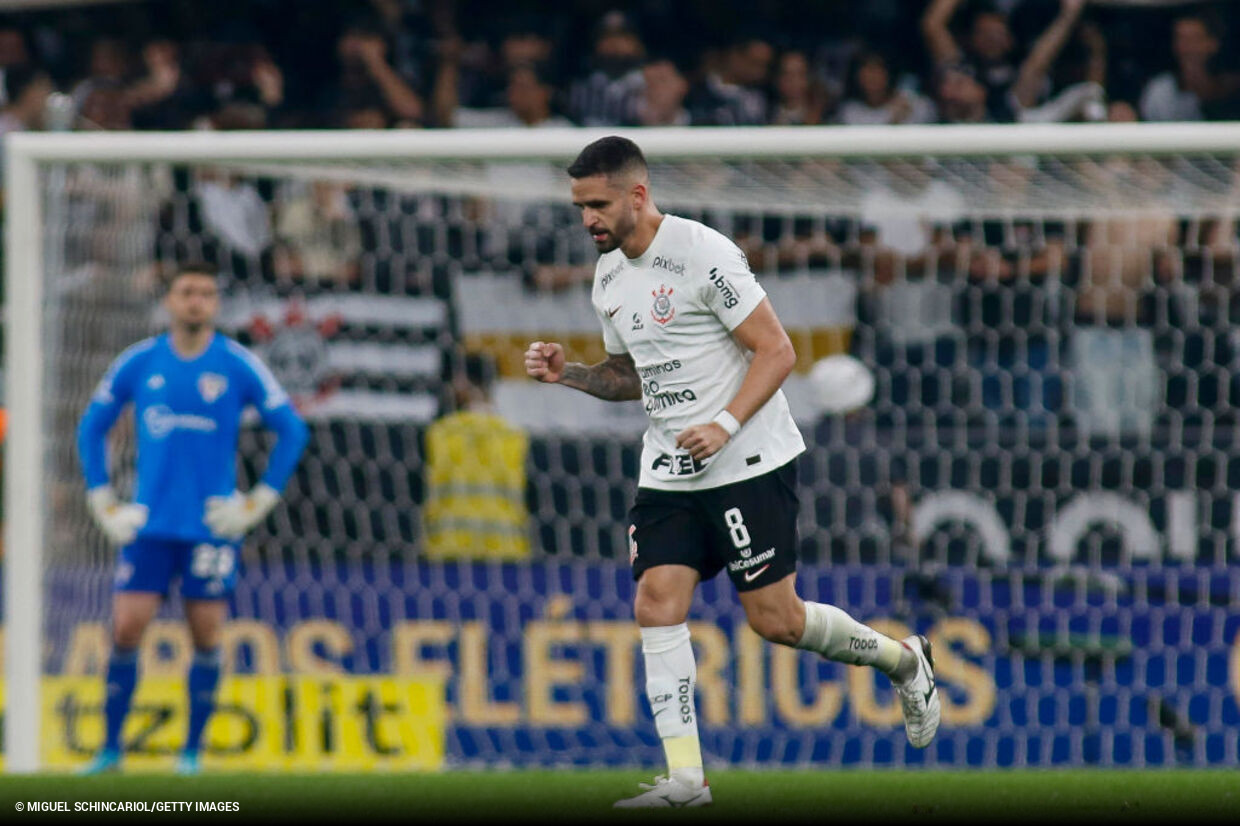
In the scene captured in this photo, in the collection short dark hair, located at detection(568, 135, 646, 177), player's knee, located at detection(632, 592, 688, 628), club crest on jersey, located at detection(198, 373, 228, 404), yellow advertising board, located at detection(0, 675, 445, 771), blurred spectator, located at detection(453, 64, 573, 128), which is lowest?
yellow advertising board, located at detection(0, 675, 445, 771)

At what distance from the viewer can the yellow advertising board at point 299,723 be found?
9164 millimetres

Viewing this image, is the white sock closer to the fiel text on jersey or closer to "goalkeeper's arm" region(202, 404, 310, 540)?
the fiel text on jersey

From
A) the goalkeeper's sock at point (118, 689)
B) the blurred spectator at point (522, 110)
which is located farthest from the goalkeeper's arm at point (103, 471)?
the blurred spectator at point (522, 110)

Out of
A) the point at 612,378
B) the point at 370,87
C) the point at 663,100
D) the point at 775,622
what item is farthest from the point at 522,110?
the point at 775,622

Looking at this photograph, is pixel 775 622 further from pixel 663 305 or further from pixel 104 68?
pixel 104 68

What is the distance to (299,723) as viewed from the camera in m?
9.23

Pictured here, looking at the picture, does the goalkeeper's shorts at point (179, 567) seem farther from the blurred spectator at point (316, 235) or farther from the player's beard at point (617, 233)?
the player's beard at point (617, 233)

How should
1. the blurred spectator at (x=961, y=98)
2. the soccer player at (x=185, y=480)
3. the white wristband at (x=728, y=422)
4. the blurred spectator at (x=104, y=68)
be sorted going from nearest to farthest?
1. the white wristband at (x=728, y=422)
2. the soccer player at (x=185, y=480)
3. the blurred spectator at (x=961, y=98)
4. the blurred spectator at (x=104, y=68)

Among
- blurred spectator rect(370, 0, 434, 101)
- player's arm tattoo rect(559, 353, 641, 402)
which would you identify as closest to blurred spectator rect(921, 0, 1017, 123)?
blurred spectator rect(370, 0, 434, 101)

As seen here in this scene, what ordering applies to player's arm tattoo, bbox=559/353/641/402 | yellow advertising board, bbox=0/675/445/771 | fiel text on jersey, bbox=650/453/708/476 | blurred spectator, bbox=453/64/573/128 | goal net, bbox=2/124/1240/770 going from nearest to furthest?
fiel text on jersey, bbox=650/453/708/476 → player's arm tattoo, bbox=559/353/641/402 → goal net, bbox=2/124/1240/770 → yellow advertising board, bbox=0/675/445/771 → blurred spectator, bbox=453/64/573/128

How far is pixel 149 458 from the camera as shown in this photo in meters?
8.00

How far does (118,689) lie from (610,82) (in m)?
5.51

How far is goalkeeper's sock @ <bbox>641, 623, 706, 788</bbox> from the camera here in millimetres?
5297

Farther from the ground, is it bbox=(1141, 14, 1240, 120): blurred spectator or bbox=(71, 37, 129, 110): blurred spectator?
bbox=(71, 37, 129, 110): blurred spectator
